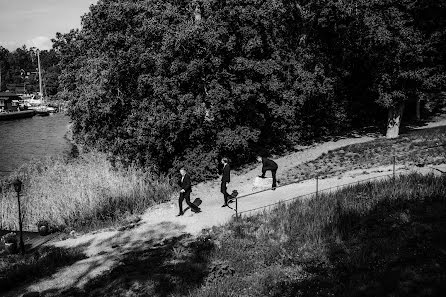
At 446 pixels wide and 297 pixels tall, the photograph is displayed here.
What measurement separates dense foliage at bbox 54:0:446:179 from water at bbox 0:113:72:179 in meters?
13.9

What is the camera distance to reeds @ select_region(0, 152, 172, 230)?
18.4 meters

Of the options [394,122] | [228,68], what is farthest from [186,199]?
[394,122]

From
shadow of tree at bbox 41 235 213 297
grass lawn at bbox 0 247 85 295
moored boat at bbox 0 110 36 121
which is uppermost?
moored boat at bbox 0 110 36 121

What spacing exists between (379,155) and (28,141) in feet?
143

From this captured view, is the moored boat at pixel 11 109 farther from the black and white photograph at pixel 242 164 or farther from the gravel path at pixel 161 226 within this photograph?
the gravel path at pixel 161 226

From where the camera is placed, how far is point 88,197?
63.2 ft

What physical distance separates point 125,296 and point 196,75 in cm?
1416

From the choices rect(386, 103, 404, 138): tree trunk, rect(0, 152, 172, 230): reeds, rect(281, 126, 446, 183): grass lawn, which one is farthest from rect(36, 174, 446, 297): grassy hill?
rect(386, 103, 404, 138): tree trunk

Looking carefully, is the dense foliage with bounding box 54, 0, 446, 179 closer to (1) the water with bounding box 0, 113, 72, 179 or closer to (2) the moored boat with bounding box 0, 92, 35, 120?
(1) the water with bounding box 0, 113, 72, 179

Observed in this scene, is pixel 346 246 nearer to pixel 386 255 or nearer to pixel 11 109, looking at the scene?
pixel 386 255

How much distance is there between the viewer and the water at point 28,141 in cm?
4028

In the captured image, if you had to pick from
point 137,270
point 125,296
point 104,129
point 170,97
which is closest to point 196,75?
point 170,97

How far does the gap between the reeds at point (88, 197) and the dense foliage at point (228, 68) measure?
6.91 ft

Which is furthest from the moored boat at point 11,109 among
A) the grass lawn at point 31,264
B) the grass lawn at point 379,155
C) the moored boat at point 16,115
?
the grass lawn at point 31,264
